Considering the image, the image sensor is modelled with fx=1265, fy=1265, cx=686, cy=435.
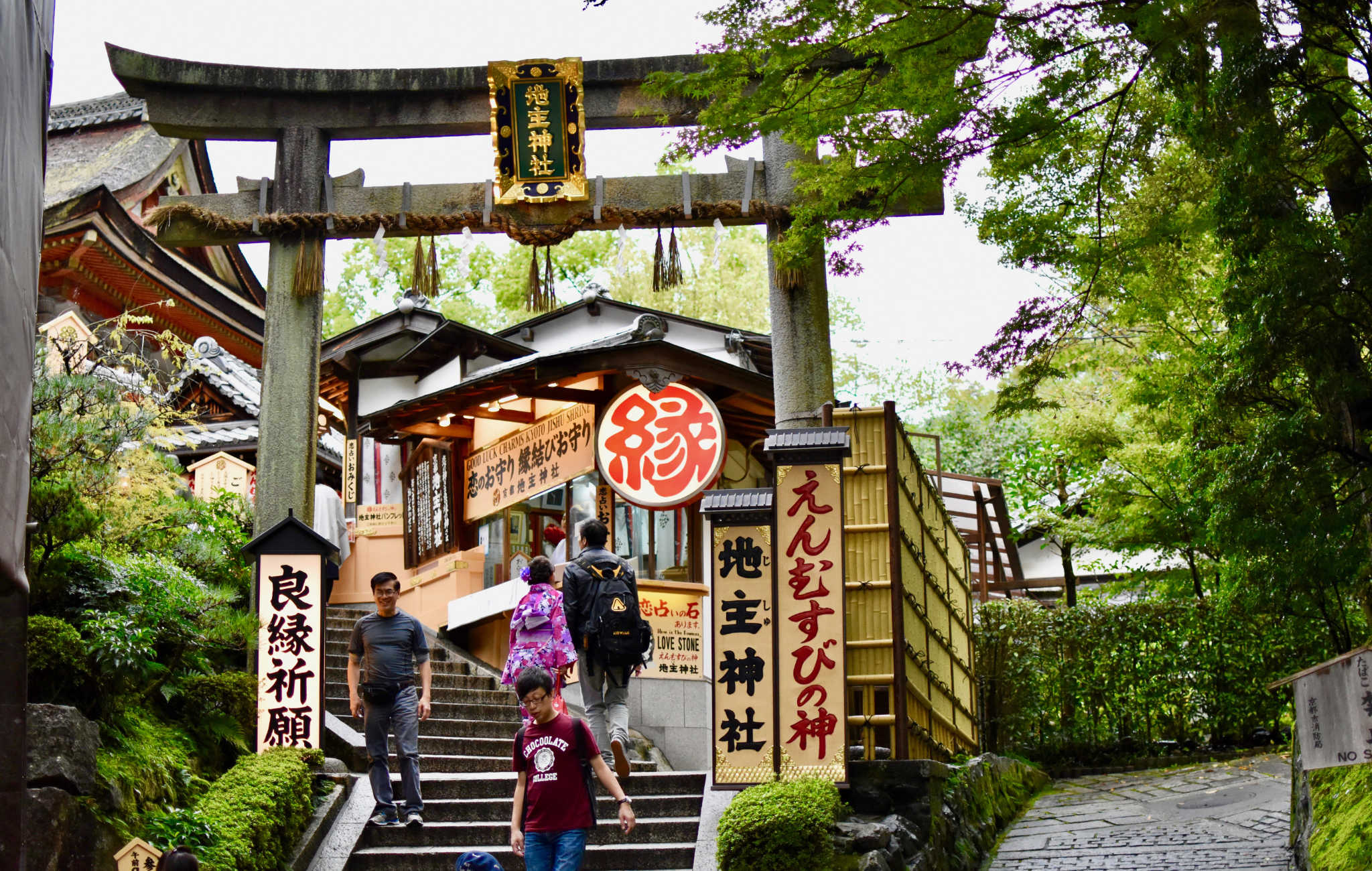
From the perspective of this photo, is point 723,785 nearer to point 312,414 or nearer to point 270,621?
point 270,621

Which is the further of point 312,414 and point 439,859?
point 312,414

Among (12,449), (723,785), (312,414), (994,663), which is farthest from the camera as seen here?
(994,663)

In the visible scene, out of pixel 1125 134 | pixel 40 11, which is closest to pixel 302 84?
pixel 1125 134

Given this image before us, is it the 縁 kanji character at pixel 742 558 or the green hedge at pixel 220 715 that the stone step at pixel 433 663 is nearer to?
the green hedge at pixel 220 715

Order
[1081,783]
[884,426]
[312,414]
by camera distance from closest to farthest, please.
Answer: [884,426], [312,414], [1081,783]

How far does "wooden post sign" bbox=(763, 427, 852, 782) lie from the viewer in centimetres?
911

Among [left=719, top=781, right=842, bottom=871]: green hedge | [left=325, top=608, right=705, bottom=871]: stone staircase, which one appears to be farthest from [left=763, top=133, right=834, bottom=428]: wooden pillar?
[left=719, top=781, right=842, bottom=871]: green hedge

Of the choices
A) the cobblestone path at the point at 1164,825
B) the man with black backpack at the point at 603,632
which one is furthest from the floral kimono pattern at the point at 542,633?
the cobblestone path at the point at 1164,825

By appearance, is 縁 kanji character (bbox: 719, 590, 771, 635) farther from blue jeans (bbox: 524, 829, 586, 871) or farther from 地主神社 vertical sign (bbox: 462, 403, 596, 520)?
地主神社 vertical sign (bbox: 462, 403, 596, 520)

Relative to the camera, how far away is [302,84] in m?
14.0

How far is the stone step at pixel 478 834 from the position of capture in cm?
1002

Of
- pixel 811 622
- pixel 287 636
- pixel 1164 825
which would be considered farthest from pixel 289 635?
pixel 1164 825

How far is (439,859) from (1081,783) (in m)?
8.90

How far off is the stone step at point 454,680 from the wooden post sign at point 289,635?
3.70 meters
